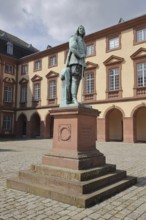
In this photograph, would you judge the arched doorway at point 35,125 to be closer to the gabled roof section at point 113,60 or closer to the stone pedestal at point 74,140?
the gabled roof section at point 113,60

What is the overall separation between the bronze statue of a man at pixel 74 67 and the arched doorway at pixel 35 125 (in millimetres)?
24951

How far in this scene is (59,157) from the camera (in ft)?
19.7

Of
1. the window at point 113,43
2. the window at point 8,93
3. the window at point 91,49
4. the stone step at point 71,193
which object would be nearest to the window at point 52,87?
the window at point 91,49

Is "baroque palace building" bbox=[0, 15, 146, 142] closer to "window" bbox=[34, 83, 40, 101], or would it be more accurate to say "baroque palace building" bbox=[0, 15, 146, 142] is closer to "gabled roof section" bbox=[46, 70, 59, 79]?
"window" bbox=[34, 83, 40, 101]

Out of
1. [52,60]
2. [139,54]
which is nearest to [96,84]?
[139,54]

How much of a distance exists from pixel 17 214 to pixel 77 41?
14.8ft

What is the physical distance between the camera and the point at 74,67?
6.62 metres

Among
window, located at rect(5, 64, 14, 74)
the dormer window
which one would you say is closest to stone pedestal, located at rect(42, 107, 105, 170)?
window, located at rect(5, 64, 14, 74)

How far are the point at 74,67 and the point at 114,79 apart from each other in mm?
17478

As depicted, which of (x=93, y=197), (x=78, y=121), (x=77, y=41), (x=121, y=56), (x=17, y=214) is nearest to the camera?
(x=17, y=214)

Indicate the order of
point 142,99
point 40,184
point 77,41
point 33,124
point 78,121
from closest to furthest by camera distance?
1. point 40,184
2. point 78,121
3. point 77,41
4. point 142,99
5. point 33,124

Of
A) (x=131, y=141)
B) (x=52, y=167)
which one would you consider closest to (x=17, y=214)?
(x=52, y=167)

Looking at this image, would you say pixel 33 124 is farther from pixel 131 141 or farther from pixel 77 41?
pixel 77 41

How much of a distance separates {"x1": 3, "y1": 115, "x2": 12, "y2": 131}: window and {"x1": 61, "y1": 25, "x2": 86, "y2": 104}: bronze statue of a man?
2694 cm
